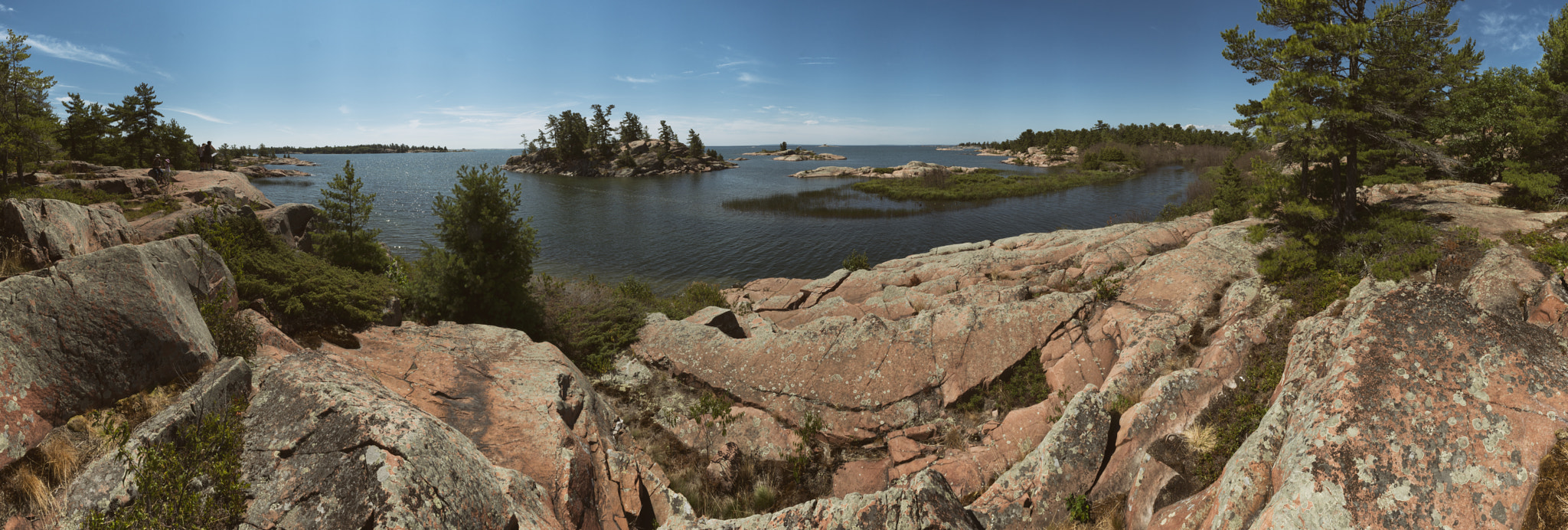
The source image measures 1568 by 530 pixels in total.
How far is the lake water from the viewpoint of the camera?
120 ft


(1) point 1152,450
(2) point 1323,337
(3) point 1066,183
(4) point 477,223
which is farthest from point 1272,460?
(3) point 1066,183

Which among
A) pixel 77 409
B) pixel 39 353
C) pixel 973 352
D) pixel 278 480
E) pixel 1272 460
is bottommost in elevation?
pixel 973 352

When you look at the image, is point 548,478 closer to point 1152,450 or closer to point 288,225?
point 1152,450

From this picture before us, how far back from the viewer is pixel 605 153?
420ft

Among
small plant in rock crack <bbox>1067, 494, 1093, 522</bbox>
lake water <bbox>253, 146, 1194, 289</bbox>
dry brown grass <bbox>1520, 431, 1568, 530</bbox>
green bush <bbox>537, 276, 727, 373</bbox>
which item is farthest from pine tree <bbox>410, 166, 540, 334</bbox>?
dry brown grass <bbox>1520, 431, 1568, 530</bbox>

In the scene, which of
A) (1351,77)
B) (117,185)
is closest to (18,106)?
(117,185)

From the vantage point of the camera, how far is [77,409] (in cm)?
571

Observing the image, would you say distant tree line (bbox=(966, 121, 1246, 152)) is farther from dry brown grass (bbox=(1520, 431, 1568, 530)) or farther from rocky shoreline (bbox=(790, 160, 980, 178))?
dry brown grass (bbox=(1520, 431, 1568, 530))

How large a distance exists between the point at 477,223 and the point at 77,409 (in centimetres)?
941

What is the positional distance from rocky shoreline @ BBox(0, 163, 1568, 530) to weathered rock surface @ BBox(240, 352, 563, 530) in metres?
0.03

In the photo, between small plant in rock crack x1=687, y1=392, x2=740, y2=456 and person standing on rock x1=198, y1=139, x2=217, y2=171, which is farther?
person standing on rock x1=198, y1=139, x2=217, y2=171

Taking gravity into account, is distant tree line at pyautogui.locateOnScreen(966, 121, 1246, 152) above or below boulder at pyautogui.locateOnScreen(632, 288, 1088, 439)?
above

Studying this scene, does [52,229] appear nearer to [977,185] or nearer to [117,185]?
[117,185]

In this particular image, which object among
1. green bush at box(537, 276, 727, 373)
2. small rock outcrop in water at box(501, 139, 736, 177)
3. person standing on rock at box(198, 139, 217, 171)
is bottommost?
green bush at box(537, 276, 727, 373)
